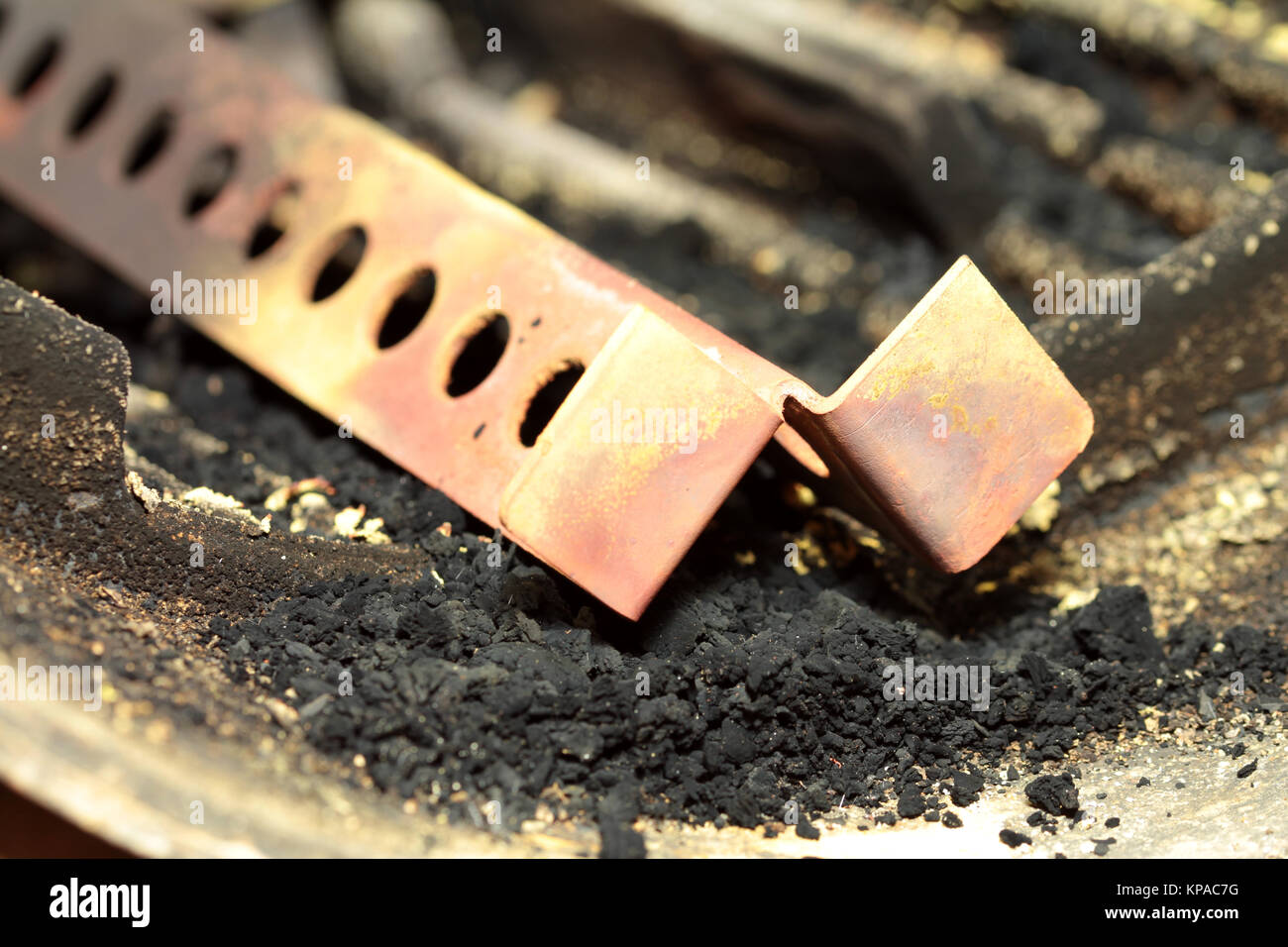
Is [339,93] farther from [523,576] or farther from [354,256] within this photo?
[523,576]

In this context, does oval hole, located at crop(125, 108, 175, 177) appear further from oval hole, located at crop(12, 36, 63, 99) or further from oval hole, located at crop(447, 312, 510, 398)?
oval hole, located at crop(447, 312, 510, 398)

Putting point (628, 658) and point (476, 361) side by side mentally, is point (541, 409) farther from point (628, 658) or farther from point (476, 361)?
point (628, 658)

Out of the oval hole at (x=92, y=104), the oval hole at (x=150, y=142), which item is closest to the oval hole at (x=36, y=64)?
the oval hole at (x=92, y=104)

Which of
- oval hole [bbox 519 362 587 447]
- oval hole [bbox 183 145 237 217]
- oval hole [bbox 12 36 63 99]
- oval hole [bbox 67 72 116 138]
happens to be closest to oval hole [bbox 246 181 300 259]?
oval hole [bbox 183 145 237 217]

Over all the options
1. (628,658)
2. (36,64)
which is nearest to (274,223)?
(36,64)

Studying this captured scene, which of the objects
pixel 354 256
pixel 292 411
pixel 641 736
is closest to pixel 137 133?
pixel 354 256

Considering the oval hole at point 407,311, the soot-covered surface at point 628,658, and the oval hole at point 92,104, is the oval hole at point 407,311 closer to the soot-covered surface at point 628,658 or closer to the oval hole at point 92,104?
the soot-covered surface at point 628,658
